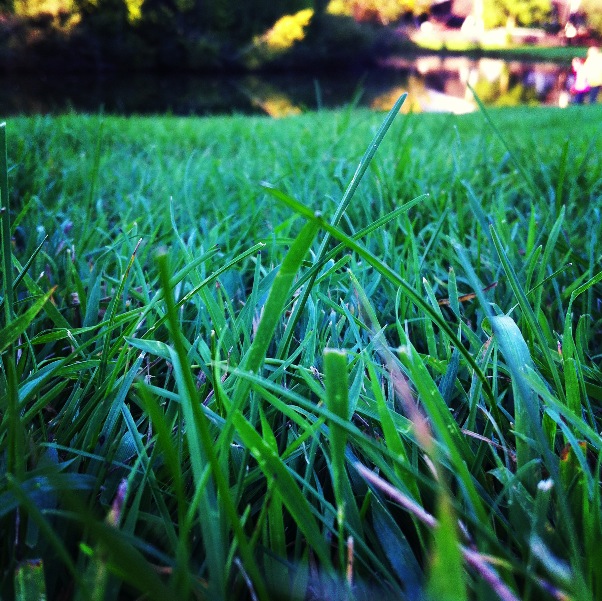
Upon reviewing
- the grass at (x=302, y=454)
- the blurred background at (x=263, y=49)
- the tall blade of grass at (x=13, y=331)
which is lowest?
the grass at (x=302, y=454)

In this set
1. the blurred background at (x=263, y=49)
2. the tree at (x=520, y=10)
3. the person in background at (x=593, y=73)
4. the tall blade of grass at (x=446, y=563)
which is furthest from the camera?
the tree at (x=520, y=10)

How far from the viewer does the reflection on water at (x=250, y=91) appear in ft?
19.9

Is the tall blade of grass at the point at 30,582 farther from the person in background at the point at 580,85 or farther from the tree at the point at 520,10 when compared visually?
the tree at the point at 520,10

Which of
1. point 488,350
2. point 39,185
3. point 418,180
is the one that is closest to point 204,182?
point 39,185

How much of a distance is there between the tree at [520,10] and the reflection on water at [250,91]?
5.53ft

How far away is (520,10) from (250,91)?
791cm

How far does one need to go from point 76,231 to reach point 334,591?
1.70 feet

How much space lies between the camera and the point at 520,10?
12070 mm

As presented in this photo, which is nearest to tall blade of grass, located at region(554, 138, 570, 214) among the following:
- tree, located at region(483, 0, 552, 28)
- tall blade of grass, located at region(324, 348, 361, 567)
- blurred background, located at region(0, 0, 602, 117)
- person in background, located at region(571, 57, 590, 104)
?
tall blade of grass, located at region(324, 348, 361, 567)

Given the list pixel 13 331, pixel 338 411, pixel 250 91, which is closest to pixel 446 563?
pixel 338 411

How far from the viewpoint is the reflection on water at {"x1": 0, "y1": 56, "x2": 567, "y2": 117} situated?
6.07 metres

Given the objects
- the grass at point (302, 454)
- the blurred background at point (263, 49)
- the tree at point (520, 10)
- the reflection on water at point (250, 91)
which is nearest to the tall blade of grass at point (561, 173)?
the grass at point (302, 454)

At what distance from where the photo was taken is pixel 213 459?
0.52ft

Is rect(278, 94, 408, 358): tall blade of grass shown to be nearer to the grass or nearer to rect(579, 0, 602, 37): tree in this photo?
the grass
